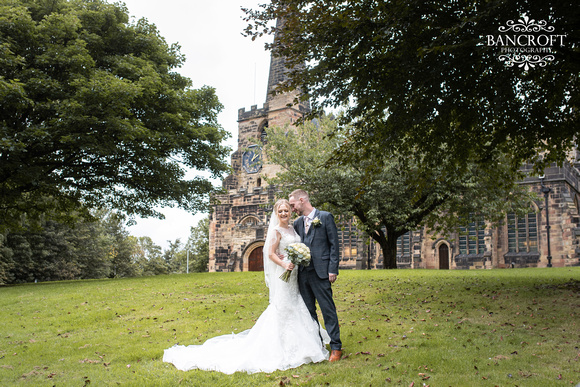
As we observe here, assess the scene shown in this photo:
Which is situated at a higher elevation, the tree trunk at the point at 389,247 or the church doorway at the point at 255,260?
the tree trunk at the point at 389,247

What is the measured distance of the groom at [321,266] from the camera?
A: 19.7 feet

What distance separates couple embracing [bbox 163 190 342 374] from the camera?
5844 mm

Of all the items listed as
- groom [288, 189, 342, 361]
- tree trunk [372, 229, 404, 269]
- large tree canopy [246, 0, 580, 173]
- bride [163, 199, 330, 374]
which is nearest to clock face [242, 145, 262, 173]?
tree trunk [372, 229, 404, 269]

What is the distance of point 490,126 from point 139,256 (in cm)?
6185

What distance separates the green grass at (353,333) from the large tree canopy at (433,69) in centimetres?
357

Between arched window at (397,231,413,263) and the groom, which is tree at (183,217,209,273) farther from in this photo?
the groom

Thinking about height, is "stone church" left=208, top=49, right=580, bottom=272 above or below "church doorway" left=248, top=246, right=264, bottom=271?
above

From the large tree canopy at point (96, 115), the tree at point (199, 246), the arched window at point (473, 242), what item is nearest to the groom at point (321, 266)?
the large tree canopy at point (96, 115)

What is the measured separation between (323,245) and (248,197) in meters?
33.4

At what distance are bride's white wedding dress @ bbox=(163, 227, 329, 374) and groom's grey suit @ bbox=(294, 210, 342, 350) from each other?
15 centimetres

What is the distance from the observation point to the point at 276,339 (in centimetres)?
595

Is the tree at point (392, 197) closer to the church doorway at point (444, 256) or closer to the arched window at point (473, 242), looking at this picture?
the arched window at point (473, 242)

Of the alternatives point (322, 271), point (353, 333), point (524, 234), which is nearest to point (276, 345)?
point (322, 271)

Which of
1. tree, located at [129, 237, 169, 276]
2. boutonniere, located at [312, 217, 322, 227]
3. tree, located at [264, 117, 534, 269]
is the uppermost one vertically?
tree, located at [264, 117, 534, 269]
